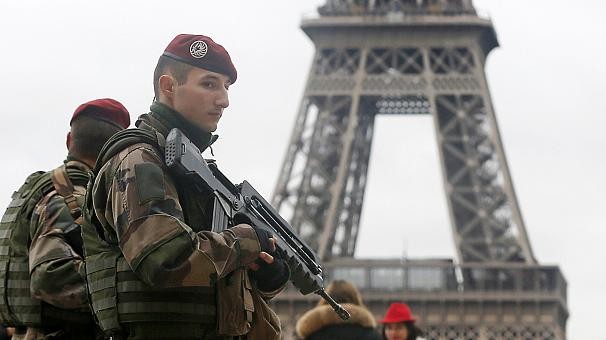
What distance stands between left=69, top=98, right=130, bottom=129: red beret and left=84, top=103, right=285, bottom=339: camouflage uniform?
1.68 meters

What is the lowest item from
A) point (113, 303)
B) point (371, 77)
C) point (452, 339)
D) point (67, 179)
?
point (113, 303)

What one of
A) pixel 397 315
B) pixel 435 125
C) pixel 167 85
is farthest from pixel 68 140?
pixel 435 125

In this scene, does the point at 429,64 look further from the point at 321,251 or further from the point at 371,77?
the point at 321,251

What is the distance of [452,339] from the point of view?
5434 centimetres

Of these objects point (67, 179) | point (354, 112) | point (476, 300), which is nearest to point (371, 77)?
point (354, 112)

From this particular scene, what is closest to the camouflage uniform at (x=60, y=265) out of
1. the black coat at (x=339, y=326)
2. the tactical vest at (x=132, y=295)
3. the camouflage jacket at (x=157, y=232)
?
the tactical vest at (x=132, y=295)

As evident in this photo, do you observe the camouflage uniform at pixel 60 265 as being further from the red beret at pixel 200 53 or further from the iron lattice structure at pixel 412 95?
the iron lattice structure at pixel 412 95

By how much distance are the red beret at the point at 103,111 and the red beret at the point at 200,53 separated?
164 centimetres

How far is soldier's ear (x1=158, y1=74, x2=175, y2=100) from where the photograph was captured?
6617 mm

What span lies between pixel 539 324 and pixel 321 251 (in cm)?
837

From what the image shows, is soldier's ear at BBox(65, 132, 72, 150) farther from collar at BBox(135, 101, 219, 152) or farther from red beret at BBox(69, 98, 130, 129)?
collar at BBox(135, 101, 219, 152)

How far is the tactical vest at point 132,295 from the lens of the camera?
623 centimetres

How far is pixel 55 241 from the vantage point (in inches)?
305

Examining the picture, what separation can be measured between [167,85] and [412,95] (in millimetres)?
52870
